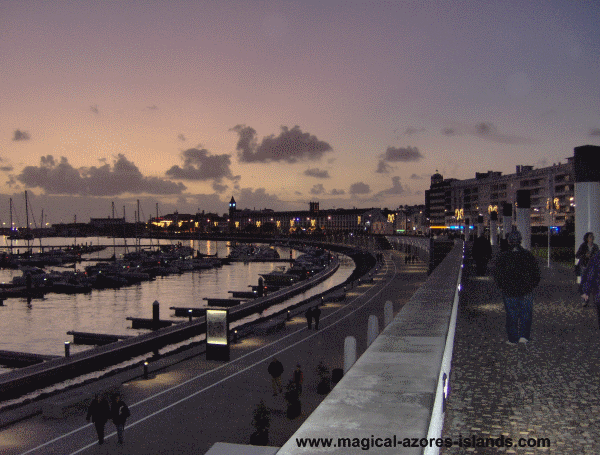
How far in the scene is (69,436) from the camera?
46.5 ft

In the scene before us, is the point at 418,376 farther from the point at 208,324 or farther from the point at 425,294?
the point at 208,324

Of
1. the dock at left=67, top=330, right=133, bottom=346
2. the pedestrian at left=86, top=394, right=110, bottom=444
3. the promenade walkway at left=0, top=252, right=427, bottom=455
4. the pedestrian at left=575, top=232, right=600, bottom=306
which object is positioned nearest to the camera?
the pedestrian at left=575, top=232, right=600, bottom=306

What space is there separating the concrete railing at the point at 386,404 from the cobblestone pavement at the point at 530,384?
77 cm

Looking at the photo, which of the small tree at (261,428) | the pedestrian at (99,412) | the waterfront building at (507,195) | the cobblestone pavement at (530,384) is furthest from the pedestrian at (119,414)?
the waterfront building at (507,195)

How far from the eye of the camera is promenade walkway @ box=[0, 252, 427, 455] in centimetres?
1327

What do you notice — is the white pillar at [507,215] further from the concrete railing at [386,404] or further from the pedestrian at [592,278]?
the concrete railing at [386,404]

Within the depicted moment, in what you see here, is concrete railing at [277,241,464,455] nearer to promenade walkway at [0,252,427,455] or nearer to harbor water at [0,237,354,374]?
promenade walkway at [0,252,427,455]

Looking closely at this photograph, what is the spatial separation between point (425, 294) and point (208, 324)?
1168 centimetres

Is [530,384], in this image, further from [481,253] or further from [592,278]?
[481,253]

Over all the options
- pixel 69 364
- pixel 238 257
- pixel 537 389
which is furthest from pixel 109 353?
pixel 238 257

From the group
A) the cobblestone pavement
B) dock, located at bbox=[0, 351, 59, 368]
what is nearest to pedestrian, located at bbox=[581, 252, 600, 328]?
the cobblestone pavement

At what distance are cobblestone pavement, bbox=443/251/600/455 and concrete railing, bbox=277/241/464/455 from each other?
0.77 metres

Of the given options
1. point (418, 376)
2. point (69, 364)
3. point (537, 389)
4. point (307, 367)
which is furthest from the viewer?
point (69, 364)

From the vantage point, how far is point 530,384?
7012mm
